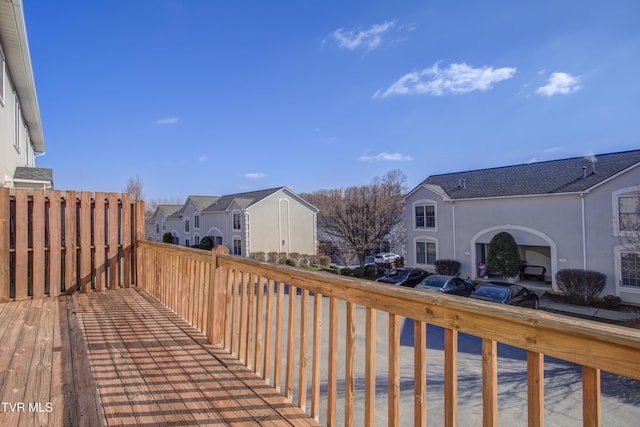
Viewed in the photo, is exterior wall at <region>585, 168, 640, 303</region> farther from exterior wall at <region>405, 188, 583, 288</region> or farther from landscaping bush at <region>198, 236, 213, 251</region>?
landscaping bush at <region>198, 236, 213, 251</region>

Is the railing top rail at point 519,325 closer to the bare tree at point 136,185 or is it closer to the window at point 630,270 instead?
the window at point 630,270

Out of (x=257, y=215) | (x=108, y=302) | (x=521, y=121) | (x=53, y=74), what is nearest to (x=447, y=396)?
(x=108, y=302)

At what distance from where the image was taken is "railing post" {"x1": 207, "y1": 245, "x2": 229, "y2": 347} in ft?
10.5

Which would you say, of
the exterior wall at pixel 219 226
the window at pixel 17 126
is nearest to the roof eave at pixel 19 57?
the window at pixel 17 126

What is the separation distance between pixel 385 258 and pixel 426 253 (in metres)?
4.41

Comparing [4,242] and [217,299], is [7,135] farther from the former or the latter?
[217,299]

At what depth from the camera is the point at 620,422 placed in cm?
552

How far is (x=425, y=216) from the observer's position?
61.5 feet

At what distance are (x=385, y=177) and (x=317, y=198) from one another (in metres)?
8.06

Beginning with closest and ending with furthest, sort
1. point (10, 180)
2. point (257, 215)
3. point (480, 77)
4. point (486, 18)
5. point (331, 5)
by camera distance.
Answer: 1. point (10, 180)
2. point (486, 18)
3. point (331, 5)
4. point (480, 77)
5. point (257, 215)

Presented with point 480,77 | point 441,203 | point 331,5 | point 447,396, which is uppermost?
point 331,5

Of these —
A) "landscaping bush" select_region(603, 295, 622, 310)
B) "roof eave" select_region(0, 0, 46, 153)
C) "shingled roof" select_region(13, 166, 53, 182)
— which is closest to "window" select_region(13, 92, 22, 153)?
"roof eave" select_region(0, 0, 46, 153)

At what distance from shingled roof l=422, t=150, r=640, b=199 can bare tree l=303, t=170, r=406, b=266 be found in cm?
346

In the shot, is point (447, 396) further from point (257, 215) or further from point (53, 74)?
point (257, 215)
